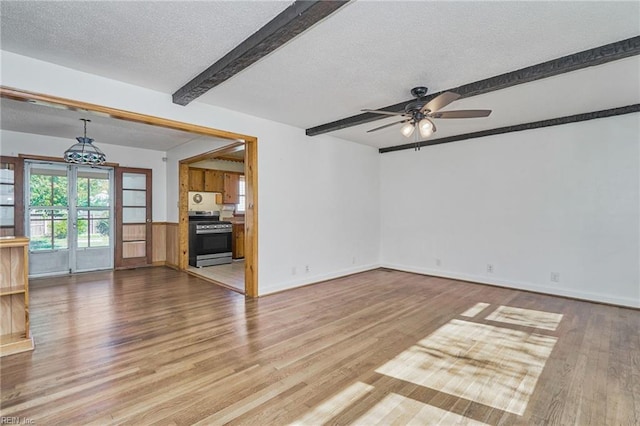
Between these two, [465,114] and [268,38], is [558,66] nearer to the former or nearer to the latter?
[465,114]

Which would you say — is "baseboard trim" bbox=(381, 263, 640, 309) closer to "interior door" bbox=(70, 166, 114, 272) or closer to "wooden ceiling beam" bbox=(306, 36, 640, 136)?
"wooden ceiling beam" bbox=(306, 36, 640, 136)

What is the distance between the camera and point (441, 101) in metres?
2.78

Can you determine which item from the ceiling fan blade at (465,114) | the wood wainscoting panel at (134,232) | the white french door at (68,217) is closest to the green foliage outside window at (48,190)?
the white french door at (68,217)

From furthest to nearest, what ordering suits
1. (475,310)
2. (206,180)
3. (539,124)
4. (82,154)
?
1. (206,180)
2. (82,154)
3. (539,124)
4. (475,310)

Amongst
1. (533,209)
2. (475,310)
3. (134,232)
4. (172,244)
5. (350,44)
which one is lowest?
(475,310)

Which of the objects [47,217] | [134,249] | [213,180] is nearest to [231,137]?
[213,180]

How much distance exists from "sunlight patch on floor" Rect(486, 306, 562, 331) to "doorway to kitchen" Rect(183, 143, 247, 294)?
12.8 feet

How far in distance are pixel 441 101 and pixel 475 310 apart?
264 cm

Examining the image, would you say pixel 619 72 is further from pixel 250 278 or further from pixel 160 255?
pixel 160 255

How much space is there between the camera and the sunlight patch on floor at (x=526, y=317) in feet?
11.1

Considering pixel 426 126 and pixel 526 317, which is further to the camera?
pixel 526 317

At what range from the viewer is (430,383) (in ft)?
7.25

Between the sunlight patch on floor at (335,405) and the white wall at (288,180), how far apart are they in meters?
2.59

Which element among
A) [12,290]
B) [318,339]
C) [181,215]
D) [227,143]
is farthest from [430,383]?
[181,215]
